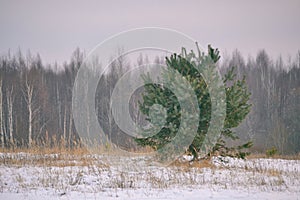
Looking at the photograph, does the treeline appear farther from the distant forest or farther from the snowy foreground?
the snowy foreground

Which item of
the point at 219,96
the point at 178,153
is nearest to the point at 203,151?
the point at 178,153

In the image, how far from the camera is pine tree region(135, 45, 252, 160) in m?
10.6

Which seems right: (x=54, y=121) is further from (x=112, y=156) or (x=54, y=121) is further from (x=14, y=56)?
(x=112, y=156)

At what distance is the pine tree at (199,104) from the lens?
1060 cm

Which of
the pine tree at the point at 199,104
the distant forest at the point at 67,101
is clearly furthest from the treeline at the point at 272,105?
the pine tree at the point at 199,104

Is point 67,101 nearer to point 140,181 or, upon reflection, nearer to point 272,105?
point 272,105

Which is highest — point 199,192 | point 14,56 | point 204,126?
point 14,56

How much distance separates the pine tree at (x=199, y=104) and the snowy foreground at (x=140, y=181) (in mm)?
747

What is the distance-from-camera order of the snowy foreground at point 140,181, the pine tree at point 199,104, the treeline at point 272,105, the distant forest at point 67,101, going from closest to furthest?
the snowy foreground at point 140,181
the pine tree at point 199,104
the treeline at point 272,105
the distant forest at point 67,101

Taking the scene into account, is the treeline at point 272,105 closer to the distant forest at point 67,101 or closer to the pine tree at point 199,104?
the distant forest at point 67,101

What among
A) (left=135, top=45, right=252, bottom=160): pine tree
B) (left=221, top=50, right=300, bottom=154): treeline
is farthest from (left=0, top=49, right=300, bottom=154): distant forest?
(left=135, top=45, right=252, bottom=160): pine tree

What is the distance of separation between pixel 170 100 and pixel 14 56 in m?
41.1

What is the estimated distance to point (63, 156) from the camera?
13.0 metres

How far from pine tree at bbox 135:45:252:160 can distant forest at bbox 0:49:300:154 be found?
19271 millimetres
